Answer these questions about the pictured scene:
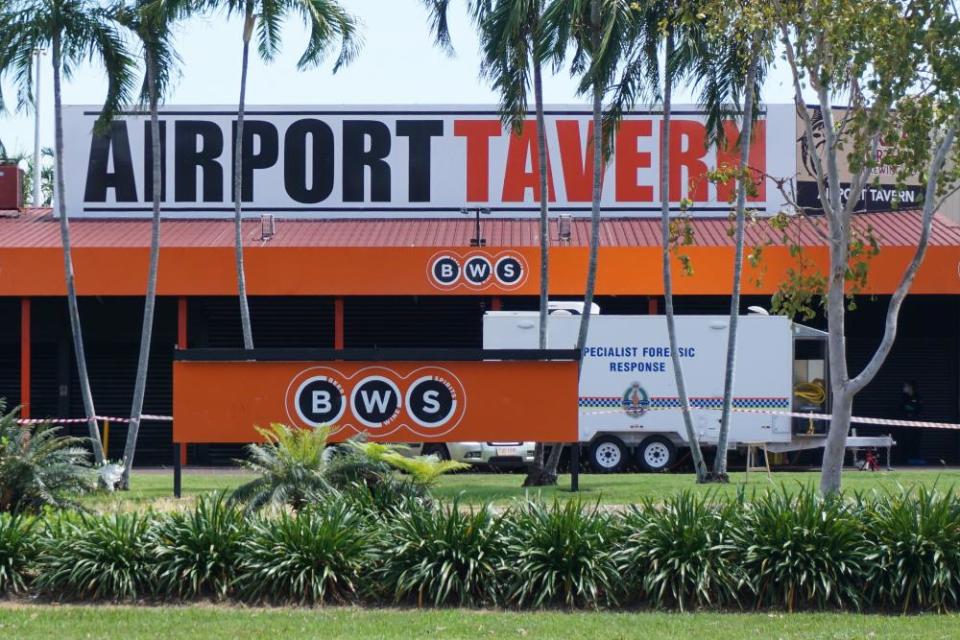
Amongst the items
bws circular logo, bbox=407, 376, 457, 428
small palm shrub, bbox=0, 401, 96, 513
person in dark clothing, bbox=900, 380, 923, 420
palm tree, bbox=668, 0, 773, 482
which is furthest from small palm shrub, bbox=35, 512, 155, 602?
person in dark clothing, bbox=900, 380, 923, 420

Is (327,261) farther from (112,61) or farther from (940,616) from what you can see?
(940,616)

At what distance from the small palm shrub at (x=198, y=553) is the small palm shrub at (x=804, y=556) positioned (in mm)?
4603

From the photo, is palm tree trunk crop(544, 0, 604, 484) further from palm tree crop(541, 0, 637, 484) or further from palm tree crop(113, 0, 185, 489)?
palm tree crop(113, 0, 185, 489)

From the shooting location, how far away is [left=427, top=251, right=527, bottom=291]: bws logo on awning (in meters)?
28.4

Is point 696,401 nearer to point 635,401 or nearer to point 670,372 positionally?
point 670,372

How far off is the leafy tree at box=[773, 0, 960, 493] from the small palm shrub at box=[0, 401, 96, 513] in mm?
8535

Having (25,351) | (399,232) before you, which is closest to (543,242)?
(399,232)

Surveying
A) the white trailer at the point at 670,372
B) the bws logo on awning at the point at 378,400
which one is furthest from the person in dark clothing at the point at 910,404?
the bws logo on awning at the point at 378,400

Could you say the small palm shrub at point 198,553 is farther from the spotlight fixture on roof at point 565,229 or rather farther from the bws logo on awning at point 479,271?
the spotlight fixture on roof at point 565,229

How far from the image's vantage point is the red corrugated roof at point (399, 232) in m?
29.8

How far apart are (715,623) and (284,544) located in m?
3.89

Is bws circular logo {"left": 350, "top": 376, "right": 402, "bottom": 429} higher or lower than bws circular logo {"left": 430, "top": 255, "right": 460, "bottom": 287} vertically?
lower

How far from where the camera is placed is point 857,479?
2169 cm

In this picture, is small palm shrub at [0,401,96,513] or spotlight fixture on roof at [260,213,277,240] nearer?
small palm shrub at [0,401,96,513]
